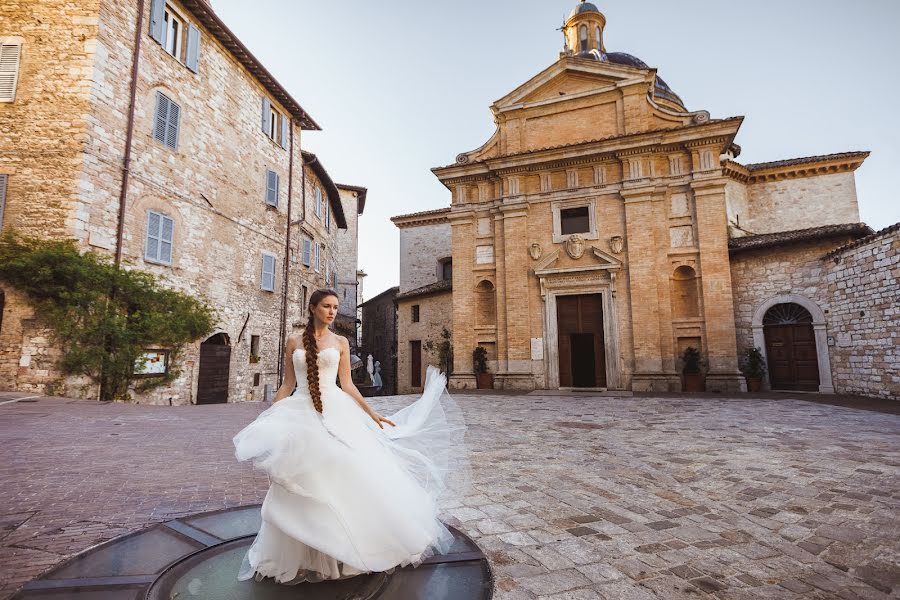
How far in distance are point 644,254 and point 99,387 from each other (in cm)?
1642

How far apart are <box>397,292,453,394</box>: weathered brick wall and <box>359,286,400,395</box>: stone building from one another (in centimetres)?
414

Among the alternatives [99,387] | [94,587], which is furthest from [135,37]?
[94,587]

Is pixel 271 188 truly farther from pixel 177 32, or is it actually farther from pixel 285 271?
pixel 177 32

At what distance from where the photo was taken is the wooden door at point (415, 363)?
22.2 m

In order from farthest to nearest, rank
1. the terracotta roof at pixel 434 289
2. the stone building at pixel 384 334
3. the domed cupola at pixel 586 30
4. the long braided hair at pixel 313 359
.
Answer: the stone building at pixel 384 334
the domed cupola at pixel 586 30
the terracotta roof at pixel 434 289
the long braided hair at pixel 313 359

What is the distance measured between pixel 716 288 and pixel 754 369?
2.73 metres

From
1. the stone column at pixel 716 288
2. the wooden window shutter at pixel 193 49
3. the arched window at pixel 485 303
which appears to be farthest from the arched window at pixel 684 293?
the wooden window shutter at pixel 193 49

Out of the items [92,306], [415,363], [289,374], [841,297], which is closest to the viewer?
[289,374]

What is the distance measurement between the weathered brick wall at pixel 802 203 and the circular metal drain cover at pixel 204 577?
22.8 metres

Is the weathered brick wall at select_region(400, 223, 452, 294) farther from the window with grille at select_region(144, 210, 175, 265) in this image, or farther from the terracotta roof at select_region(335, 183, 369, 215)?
the window with grille at select_region(144, 210, 175, 265)

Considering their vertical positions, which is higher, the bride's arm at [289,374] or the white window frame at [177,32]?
the white window frame at [177,32]

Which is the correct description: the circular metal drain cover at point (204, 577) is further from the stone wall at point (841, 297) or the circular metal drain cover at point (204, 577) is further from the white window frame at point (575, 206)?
the white window frame at point (575, 206)

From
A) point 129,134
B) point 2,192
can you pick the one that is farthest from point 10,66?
point 2,192

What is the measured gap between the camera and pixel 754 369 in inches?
540
